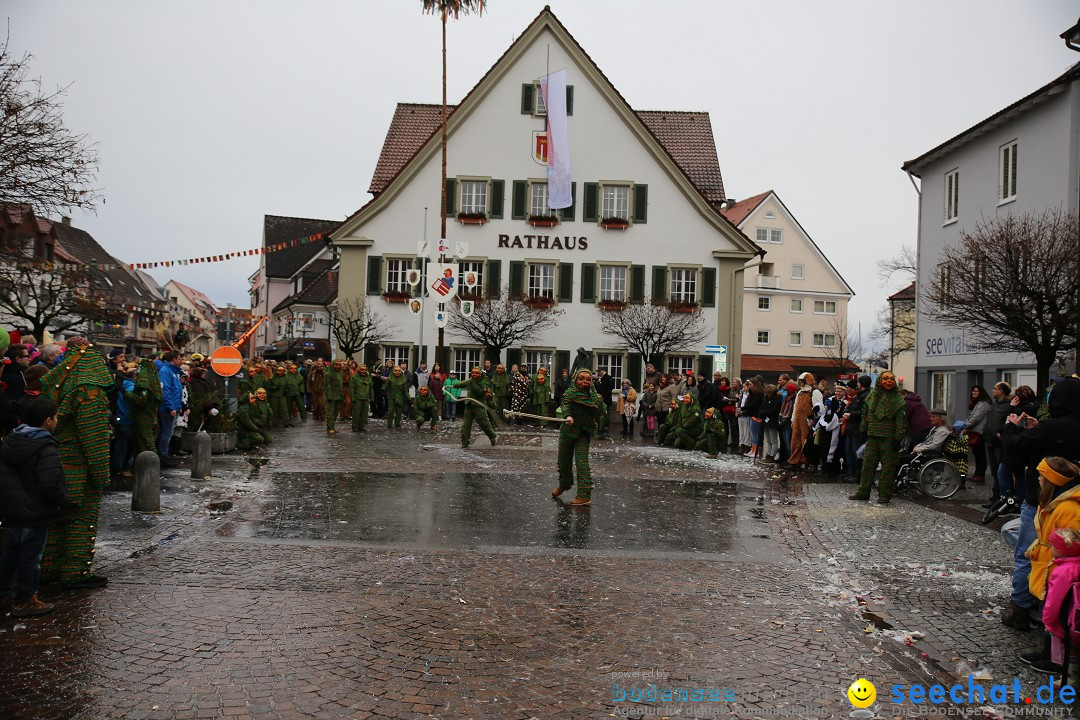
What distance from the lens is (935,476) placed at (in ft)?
43.1

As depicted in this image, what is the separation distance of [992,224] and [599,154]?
15.2m

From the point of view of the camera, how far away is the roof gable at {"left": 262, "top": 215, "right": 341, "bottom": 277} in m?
64.4

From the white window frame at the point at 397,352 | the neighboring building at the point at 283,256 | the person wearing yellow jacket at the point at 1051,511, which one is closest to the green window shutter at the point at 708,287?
the white window frame at the point at 397,352

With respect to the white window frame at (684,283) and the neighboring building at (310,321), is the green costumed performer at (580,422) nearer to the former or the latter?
the white window frame at (684,283)

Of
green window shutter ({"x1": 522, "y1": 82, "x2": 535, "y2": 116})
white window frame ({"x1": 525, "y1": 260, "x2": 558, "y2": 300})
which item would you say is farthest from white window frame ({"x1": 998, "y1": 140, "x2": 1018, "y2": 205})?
green window shutter ({"x1": 522, "y1": 82, "x2": 535, "y2": 116})

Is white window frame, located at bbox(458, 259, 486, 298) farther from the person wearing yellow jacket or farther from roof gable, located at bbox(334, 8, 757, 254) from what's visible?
the person wearing yellow jacket

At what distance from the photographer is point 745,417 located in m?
19.5

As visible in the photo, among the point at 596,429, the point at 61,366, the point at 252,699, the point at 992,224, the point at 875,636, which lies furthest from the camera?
the point at 992,224

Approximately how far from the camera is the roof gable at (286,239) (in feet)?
211

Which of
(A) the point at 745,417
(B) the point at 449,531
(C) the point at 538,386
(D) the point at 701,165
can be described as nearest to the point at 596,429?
(B) the point at 449,531

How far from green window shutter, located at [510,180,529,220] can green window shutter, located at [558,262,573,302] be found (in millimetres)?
2567

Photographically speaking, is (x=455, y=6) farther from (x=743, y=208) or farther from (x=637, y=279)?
(x=743, y=208)

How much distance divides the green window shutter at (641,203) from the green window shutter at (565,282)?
3.21 meters

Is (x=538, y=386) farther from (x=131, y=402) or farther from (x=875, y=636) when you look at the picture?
(x=875, y=636)
